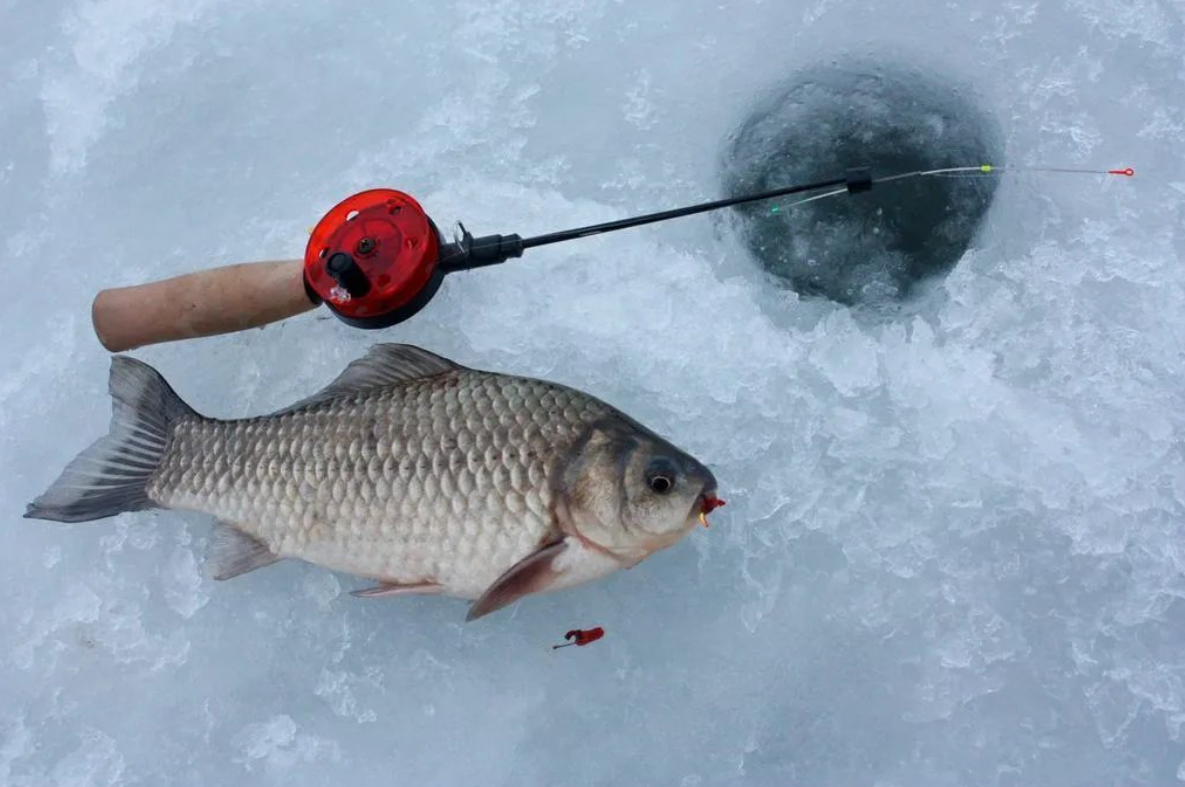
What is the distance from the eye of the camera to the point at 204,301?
5.11ft

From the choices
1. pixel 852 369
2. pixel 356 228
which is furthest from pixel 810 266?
pixel 356 228

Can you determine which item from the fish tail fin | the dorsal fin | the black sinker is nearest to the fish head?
the dorsal fin

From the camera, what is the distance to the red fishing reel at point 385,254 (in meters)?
1.50

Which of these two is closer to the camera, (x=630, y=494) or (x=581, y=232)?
(x=630, y=494)

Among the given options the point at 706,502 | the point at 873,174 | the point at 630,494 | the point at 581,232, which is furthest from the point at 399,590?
the point at 873,174

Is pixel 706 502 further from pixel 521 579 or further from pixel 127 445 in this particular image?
pixel 127 445

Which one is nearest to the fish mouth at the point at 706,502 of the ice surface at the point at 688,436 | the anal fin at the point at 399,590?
the ice surface at the point at 688,436

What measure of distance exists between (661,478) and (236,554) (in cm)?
83

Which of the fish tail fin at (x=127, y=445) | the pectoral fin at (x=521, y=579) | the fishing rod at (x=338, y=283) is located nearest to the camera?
the pectoral fin at (x=521, y=579)

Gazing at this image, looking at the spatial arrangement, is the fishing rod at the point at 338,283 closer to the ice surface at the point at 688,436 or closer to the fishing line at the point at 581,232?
the fishing line at the point at 581,232

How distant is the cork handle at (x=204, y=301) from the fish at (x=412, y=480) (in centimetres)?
12

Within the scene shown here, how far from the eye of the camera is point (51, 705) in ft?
5.56

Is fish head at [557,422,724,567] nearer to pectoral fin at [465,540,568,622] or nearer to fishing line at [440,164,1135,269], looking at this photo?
pectoral fin at [465,540,568,622]

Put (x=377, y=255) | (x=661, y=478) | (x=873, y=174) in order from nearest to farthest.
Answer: (x=661, y=478)
(x=377, y=255)
(x=873, y=174)
